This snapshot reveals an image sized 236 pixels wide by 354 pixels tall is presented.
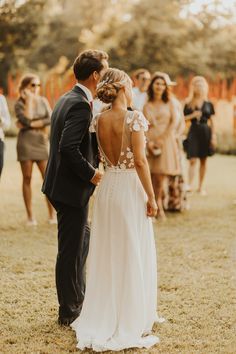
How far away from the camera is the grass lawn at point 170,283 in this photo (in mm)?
4824

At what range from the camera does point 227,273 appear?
6.82 metres

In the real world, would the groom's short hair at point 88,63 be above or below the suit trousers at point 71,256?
above

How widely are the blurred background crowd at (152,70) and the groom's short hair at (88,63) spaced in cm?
349

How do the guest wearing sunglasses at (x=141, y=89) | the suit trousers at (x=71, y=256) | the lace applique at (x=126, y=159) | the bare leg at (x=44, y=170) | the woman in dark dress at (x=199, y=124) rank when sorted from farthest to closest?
the woman in dark dress at (x=199, y=124) → the guest wearing sunglasses at (x=141, y=89) → the bare leg at (x=44, y=170) → the suit trousers at (x=71, y=256) → the lace applique at (x=126, y=159)

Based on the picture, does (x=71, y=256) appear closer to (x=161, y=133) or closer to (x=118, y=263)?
(x=118, y=263)

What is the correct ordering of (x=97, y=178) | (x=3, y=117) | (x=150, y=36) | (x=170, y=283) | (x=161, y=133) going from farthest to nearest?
(x=150, y=36) < (x=161, y=133) < (x=3, y=117) < (x=170, y=283) < (x=97, y=178)

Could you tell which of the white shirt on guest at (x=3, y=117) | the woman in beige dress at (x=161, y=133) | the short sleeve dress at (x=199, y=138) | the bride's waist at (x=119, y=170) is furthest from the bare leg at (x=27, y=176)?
the bride's waist at (x=119, y=170)

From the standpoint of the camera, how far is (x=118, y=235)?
471 cm

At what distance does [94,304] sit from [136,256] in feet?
1.56

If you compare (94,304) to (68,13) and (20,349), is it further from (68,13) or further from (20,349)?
(68,13)

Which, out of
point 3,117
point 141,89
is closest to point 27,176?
point 3,117

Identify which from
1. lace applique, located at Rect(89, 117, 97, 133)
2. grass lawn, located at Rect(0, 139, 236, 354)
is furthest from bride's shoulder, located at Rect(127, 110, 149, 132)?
grass lawn, located at Rect(0, 139, 236, 354)

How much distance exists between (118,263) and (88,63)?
148cm

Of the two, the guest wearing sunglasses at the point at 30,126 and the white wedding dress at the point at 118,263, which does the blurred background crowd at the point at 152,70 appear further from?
the white wedding dress at the point at 118,263
